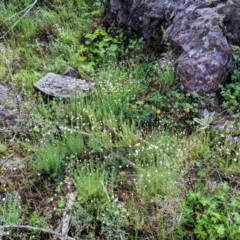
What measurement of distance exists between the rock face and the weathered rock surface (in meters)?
1.21

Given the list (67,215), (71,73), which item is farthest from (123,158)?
(71,73)

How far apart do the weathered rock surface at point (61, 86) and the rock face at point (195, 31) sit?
121 cm

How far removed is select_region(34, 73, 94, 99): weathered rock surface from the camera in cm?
479

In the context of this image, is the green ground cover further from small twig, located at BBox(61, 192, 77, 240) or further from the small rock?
the small rock

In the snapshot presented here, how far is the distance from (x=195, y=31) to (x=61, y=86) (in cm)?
191

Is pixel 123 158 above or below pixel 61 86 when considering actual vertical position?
below

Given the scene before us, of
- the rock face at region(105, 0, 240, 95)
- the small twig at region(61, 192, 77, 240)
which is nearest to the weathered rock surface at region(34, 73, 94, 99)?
the rock face at region(105, 0, 240, 95)

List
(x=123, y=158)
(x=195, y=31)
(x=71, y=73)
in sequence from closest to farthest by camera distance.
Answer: (x=123, y=158), (x=195, y=31), (x=71, y=73)

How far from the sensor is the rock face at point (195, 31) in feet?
15.1

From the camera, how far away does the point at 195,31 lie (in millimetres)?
5055

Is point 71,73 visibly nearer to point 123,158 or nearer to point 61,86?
point 61,86

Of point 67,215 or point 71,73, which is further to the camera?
point 71,73

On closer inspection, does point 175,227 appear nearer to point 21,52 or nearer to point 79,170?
point 79,170

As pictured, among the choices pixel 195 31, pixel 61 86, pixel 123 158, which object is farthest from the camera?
pixel 195 31
